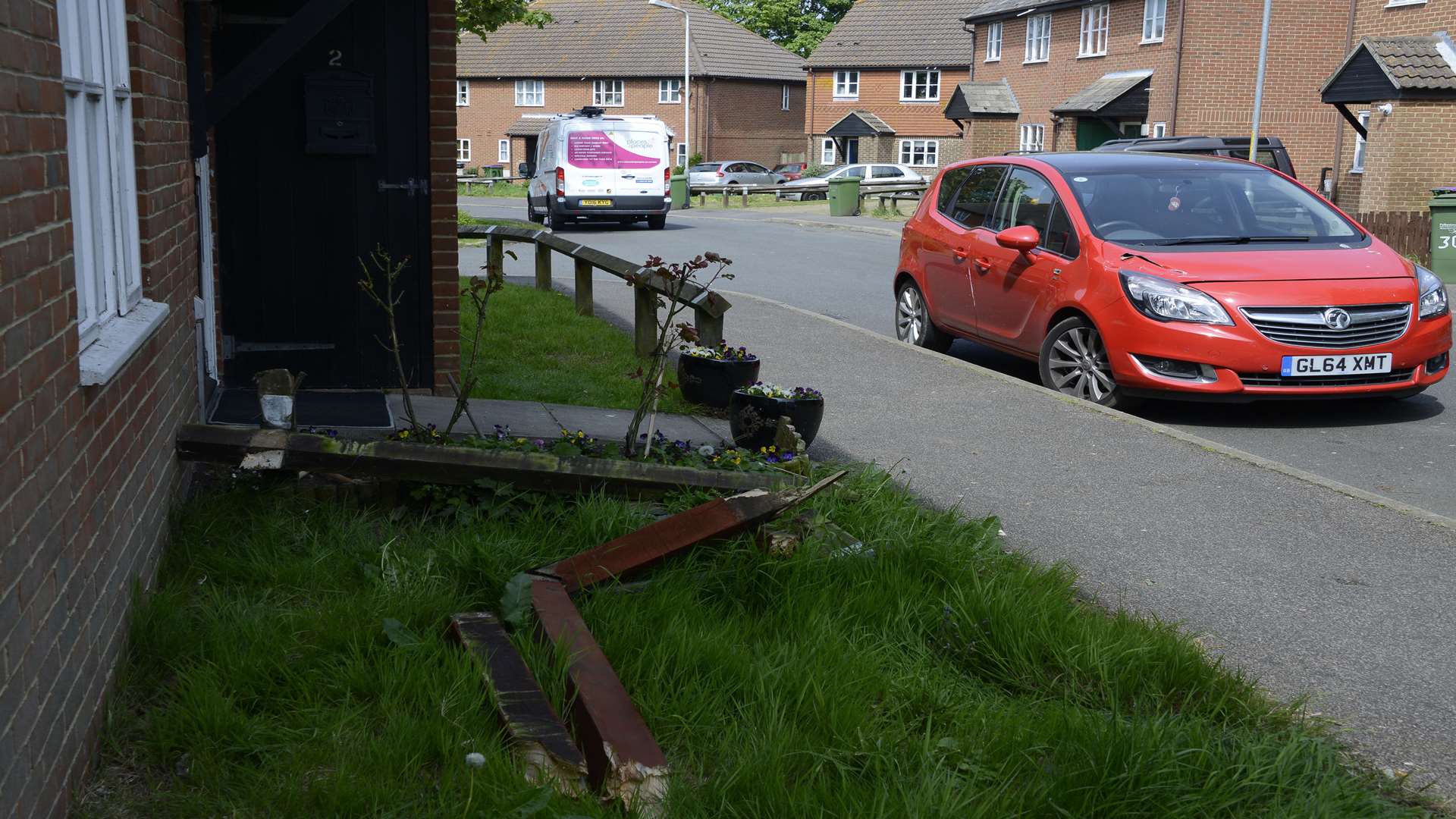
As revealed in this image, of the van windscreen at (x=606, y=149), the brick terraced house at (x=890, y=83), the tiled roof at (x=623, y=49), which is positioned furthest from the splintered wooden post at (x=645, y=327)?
the tiled roof at (x=623, y=49)

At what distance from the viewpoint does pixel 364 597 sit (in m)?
4.12

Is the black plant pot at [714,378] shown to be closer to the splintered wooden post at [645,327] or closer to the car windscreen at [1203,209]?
the splintered wooden post at [645,327]

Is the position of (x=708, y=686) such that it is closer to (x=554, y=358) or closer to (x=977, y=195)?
(x=554, y=358)

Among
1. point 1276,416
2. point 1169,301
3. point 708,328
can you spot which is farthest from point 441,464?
point 1276,416

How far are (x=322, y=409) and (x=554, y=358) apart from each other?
305 cm

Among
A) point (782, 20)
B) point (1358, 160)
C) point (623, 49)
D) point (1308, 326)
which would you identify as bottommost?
point (1308, 326)

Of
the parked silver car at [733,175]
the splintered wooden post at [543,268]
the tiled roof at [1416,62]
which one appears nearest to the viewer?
the splintered wooden post at [543,268]

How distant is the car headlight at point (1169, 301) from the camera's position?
8.20 metres

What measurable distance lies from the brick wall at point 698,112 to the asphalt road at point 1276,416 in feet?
149

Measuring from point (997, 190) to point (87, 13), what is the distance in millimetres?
7425

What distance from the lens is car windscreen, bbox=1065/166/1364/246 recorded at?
9.08m

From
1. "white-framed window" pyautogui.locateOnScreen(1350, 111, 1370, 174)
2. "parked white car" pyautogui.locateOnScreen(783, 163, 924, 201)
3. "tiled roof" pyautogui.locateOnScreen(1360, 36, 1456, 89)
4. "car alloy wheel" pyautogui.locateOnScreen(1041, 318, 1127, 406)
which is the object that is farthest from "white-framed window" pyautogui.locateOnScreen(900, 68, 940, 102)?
"car alloy wheel" pyautogui.locateOnScreen(1041, 318, 1127, 406)

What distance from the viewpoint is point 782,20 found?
84688 mm

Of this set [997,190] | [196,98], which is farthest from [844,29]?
[196,98]
